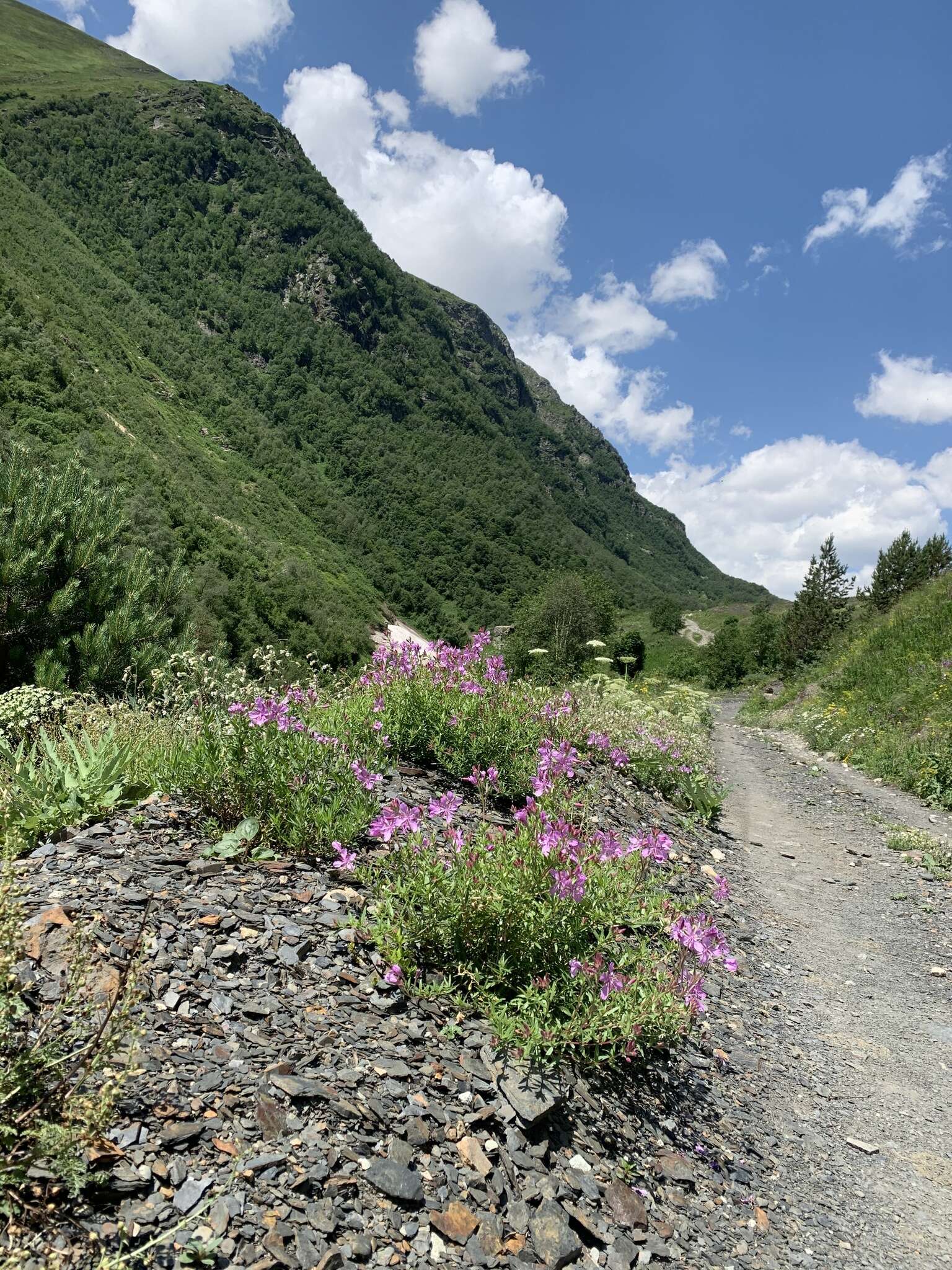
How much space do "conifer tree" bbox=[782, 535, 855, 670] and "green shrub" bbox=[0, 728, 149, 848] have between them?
36.4 meters

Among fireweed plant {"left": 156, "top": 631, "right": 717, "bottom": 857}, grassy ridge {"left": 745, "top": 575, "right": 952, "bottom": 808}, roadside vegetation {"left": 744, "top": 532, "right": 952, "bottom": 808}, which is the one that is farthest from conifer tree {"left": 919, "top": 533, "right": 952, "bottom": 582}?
fireweed plant {"left": 156, "top": 631, "right": 717, "bottom": 857}

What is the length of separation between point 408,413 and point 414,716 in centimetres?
20380

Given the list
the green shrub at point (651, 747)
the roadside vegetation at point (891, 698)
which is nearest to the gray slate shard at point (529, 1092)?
the green shrub at point (651, 747)

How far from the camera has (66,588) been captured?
307 inches

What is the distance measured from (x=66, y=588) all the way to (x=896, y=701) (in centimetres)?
1520

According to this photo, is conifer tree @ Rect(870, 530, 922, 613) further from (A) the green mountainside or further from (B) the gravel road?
(A) the green mountainside

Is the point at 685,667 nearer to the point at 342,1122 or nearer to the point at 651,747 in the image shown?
the point at 651,747

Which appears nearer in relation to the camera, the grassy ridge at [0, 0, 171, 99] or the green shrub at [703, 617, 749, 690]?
the green shrub at [703, 617, 749, 690]

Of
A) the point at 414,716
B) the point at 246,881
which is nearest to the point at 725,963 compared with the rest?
the point at 246,881

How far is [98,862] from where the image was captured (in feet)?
11.0

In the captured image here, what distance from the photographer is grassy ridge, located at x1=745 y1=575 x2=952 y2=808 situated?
11.4 m

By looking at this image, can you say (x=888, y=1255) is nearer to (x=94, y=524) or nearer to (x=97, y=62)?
(x=94, y=524)

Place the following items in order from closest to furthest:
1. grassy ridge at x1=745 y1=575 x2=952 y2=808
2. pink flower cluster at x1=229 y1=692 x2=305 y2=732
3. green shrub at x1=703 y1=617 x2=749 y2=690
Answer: pink flower cluster at x1=229 y1=692 x2=305 y2=732, grassy ridge at x1=745 y1=575 x2=952 y2=808, green shrub at x1=703 y1=617 x2=749 y2=690

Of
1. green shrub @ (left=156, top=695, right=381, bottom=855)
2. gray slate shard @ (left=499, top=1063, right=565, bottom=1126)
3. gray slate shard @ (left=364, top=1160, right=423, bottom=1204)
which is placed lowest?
gray slate shard @ (left=364, top=1160, right=423, bottom=1204)
